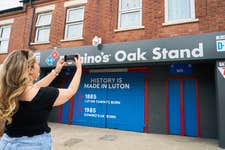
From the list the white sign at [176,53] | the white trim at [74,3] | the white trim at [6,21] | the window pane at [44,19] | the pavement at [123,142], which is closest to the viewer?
the pavement at [123,142]

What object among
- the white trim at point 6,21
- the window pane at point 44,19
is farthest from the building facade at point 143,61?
the white trim at point 6,21

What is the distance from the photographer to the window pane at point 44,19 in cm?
875

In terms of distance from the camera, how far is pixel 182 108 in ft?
20.1

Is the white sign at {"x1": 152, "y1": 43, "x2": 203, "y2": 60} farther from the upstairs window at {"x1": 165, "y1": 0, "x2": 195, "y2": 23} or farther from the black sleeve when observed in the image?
the black sleeve

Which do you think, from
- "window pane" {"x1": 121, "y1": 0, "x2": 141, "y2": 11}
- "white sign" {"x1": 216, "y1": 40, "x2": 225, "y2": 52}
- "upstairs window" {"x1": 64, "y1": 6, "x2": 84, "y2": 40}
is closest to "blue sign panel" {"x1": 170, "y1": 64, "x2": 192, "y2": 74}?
"white sign" {"x1": 216, "y1": 40, "x2": 225, "y2": 52}

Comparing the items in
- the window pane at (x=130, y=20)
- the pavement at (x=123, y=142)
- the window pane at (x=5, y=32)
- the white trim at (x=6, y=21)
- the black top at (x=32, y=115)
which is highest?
the white trim at (x=6, y=21)

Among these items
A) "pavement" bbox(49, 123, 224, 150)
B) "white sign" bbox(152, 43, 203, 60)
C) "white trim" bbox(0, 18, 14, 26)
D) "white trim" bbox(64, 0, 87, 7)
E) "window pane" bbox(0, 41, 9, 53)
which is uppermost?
"white trim" bbox(64, 0, 87, 7)

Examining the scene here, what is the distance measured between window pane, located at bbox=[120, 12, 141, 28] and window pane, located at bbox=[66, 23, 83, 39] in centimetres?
206

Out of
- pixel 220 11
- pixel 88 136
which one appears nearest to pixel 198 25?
pixel 220 11

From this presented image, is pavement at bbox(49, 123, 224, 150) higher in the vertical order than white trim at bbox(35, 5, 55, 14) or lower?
lower

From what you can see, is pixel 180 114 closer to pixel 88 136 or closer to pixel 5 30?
pixel 88 136

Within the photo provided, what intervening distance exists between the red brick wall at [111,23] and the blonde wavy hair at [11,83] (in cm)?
558

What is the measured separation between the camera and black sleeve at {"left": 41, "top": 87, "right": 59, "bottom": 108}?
1.34 meters

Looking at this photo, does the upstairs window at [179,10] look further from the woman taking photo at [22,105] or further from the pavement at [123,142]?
the woman taking photo at [22,105]
